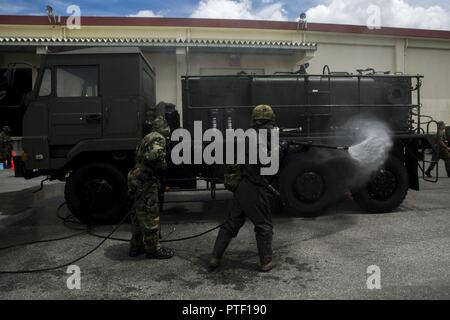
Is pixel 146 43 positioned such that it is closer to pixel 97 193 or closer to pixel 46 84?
pixel 46 84

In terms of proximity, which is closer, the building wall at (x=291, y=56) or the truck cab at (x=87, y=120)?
the truck cab at (x=87, y=120)

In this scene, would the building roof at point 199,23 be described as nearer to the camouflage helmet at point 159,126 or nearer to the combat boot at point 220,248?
the camouflage helmet at point 159,126

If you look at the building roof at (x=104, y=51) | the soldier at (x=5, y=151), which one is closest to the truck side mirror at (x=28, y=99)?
the building roof at (x=104, y=51)

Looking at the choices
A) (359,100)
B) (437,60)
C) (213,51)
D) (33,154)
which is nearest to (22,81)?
(213,51)

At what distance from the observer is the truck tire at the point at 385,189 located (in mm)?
6719

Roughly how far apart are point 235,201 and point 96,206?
278cm

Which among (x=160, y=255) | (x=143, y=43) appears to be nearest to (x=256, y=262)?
(x=160, y=255)

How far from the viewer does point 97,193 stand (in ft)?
20.0

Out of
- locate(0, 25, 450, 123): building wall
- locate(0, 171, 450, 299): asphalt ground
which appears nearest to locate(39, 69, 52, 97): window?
locate(0, 171, 450, 299): asphalt ground

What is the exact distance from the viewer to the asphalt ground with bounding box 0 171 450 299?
12.3 ft

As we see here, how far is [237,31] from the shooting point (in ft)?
51.3

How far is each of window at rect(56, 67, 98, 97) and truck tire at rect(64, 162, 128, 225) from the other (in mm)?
1120

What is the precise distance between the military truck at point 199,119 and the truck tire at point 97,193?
0.05ft

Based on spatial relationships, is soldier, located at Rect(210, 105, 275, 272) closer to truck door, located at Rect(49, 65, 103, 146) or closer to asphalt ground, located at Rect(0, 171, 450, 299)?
asphalt ground, located at Rect(0, 171, 450, 299)
